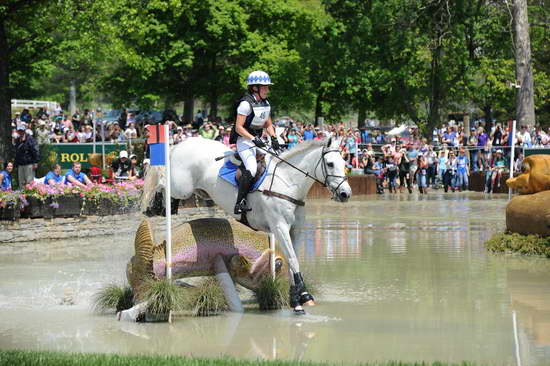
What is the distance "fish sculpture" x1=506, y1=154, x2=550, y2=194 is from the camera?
17.8 meters

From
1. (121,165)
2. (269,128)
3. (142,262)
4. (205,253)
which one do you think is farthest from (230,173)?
(121,165)

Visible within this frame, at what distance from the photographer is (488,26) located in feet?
171

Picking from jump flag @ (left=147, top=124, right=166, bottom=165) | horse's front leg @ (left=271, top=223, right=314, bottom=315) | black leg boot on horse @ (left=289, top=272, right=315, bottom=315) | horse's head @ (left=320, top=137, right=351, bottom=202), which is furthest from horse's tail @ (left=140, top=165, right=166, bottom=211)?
black leg boot on horse @ (left=289, top=272, right=315, bottom=315)

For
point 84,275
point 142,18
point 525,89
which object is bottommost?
point 84,275

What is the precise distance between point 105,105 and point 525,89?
89.1 m

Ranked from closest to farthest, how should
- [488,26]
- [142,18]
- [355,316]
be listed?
[355,316], [142,18], [488,26]

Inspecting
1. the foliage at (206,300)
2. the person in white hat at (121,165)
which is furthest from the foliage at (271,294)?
the person in white hat at (121,165)

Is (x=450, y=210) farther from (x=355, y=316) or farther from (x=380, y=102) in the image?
(x=380, y=102)

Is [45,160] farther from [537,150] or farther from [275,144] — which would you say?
[275,144]

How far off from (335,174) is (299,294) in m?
1.60

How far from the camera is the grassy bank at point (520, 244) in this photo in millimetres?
17281

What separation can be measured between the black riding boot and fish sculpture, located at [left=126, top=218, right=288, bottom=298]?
265mm

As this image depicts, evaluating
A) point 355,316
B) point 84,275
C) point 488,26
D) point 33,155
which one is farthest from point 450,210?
point 488,26

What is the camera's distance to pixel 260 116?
13.1 meters
